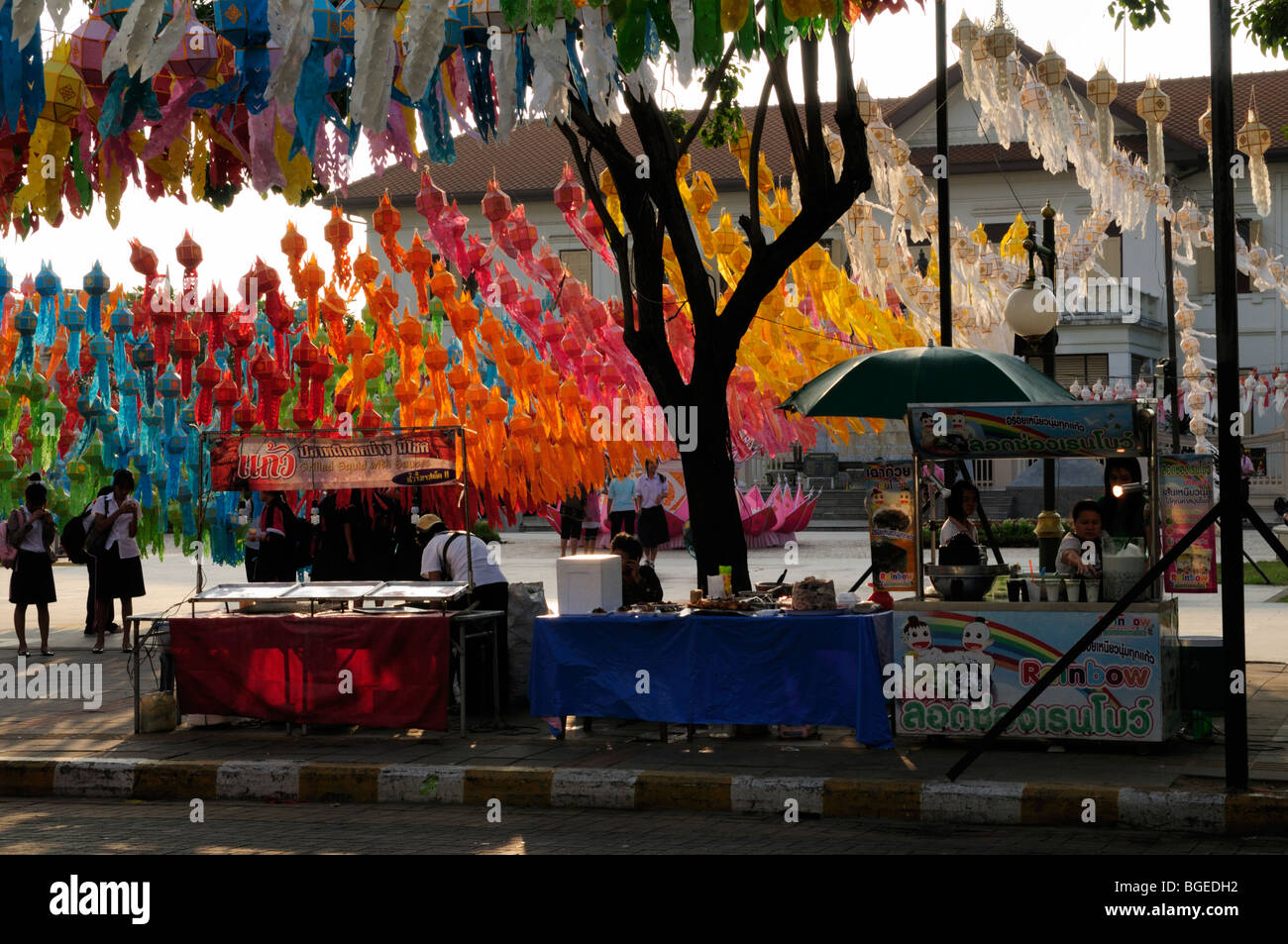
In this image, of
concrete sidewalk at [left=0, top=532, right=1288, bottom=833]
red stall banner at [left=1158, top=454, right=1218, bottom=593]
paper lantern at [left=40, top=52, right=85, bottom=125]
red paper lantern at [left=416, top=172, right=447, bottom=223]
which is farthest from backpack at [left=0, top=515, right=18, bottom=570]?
red stall banner at [left=1158, top=454, right=1218, bottom=593]

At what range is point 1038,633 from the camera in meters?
9.38

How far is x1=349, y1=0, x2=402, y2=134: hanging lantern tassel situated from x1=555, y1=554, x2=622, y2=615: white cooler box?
3502 millimetres

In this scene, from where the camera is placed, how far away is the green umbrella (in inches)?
447

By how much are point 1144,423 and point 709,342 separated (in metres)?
3.56

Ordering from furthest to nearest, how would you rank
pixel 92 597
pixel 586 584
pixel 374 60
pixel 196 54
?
pixel 92 597 < pixel 586 584 < pixel 196 54 < pixel 374 60

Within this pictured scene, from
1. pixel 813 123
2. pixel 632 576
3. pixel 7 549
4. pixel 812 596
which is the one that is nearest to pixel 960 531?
pixel 812 596

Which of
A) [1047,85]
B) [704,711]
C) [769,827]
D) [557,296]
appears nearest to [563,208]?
[557,296]

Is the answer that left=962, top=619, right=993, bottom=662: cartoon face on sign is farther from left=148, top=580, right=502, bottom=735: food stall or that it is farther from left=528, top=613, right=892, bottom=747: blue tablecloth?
left=148, top=580, right=502, bottom=735: food stall

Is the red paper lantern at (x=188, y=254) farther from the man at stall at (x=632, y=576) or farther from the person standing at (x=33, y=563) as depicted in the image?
the man at stall at (x=632, y=576)

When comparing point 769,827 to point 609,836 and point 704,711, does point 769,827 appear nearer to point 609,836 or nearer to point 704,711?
point 609,836

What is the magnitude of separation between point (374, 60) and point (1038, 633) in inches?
195

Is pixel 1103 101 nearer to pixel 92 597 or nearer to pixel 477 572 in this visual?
pixel 477 572

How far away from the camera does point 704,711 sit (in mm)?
9602

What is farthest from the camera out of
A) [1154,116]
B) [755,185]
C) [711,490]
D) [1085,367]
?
[1085,367]
